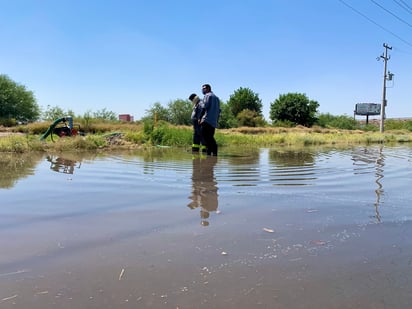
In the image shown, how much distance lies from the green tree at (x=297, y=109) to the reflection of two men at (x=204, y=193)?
51.0m

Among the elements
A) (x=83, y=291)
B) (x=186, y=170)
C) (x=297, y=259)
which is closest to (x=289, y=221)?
(x=297, y=259)

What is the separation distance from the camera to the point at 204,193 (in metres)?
4.80

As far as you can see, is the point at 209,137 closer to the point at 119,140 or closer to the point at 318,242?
the point at 119,140

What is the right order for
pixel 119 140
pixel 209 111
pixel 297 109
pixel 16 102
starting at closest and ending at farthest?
pixel 209 111, pixel 119 140, pixel 16 102, pixel 297 109

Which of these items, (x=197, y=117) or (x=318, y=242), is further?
(x=197, y=117)

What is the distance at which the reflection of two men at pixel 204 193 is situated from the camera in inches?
154

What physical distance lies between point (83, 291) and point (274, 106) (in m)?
58.7

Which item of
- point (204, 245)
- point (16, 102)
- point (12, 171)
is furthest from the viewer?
point (16, 102)

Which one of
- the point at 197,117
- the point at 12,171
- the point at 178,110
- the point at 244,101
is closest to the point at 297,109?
the point at 244,101

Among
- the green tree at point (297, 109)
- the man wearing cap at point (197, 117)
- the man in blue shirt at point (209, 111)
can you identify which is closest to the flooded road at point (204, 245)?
the man in blue shirt at point (209, 111)

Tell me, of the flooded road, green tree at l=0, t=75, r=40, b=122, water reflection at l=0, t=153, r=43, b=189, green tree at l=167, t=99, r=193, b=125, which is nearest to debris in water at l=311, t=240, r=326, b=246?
the flooded road

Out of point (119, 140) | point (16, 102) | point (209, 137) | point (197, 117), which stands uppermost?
point (16, 102)

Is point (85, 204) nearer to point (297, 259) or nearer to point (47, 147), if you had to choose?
point (297, 259)

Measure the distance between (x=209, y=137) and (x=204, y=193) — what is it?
5.65 m
